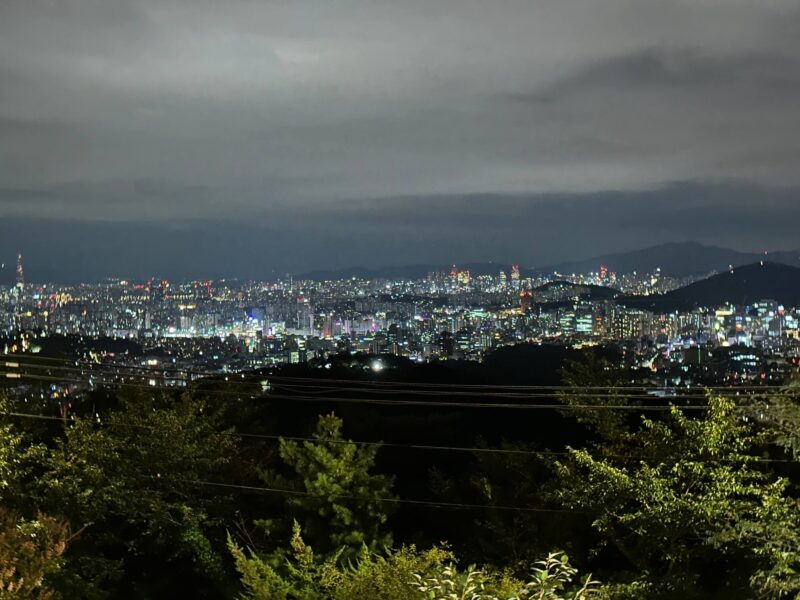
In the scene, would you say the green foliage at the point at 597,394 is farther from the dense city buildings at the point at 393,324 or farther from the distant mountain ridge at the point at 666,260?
the distant mountain ridge at the point at 666,260

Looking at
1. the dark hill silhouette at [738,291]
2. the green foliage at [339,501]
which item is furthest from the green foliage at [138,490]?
the dark hill silhouette at [738,291]

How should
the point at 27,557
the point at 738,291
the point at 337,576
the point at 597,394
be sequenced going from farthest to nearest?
1. the point at 738,291
2. the point at 597,394
3. the point at 337,576
4. the point at 27,557

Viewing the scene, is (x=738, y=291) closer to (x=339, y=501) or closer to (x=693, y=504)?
(x=339, y=501)

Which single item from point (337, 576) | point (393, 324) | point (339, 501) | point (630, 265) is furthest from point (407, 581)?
point (630, 265)

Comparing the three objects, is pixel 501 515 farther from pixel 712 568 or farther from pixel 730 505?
pixel 730 505

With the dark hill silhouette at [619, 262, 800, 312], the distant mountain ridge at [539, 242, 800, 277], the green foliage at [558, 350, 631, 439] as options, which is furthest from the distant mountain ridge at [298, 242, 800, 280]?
the green foliage at [558, 350, 631, 439]
